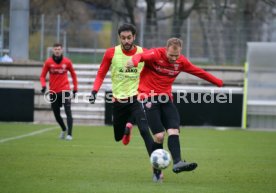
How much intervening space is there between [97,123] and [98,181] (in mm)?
14194

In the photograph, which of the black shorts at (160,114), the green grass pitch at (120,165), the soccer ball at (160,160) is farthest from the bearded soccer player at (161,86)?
the green grass pitch at (120,165)

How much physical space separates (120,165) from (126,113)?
1140mm

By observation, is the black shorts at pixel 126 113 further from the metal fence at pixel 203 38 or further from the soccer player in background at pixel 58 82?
the metal fence at pixel 203 38

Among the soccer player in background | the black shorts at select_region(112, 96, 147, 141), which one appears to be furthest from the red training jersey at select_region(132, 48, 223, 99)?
the soccer player in background

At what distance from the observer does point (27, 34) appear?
87.1 ft

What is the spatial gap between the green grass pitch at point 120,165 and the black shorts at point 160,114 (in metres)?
0.76

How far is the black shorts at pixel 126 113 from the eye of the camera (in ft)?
37.7

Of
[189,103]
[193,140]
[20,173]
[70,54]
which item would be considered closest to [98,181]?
[20,173]

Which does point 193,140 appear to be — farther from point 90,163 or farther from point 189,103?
point 90,163

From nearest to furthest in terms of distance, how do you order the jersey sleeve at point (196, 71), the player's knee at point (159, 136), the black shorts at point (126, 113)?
the player's knee at point (159, 136), the jersey sleeve at point (196, 71), the black shorts at point (126, 113)

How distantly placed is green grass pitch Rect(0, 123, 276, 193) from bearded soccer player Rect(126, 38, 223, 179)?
2.27ft

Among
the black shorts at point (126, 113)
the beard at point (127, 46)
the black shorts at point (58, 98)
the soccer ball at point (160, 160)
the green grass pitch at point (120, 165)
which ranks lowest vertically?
the green grass pitch at point (120, 165)

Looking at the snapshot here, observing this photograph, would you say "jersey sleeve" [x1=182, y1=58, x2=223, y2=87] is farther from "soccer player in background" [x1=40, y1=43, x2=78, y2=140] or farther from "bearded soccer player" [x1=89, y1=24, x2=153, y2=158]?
"soccer player in background" [x1=40, y1=43, x2=78, y2=140]

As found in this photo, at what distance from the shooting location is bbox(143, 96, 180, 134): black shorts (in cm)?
1074
